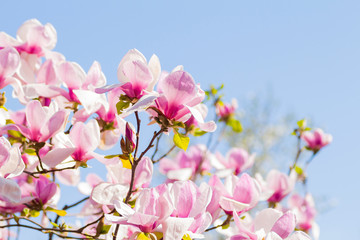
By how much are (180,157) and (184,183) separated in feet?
4.06

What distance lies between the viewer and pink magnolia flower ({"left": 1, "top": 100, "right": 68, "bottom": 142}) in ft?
3.30

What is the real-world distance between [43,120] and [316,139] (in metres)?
1.63

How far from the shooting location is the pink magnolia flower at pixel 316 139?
2.30 m

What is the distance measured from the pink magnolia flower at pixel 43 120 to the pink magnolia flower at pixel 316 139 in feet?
5.12

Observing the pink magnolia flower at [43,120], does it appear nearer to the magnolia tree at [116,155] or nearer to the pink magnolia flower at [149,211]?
the magnolia tree at [116,155]

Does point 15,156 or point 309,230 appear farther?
point 309,230

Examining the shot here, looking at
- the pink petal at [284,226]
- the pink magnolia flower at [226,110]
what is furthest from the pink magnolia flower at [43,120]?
the pink magnolia flower at [226,110]

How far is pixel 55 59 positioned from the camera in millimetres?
1366

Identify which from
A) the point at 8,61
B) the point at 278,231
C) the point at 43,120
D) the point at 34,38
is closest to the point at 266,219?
the point at 278,231

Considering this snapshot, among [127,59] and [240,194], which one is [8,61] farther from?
[240,194]

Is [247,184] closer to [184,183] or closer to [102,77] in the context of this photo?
[184,183]

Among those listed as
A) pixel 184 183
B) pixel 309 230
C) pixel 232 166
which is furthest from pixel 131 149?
pixel 309 230

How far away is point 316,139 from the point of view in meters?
2.31

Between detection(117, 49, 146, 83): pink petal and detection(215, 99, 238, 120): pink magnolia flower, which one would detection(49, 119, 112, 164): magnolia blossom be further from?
detection(215, 99, 238, 120): pink magnolia flower
